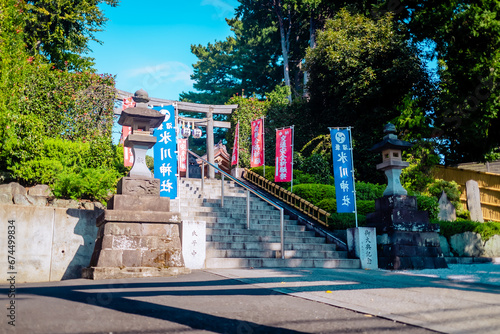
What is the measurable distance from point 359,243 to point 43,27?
1511 cm

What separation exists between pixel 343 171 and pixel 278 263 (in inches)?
126

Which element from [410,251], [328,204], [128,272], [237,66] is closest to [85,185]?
[128,272]

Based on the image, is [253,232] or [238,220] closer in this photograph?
[253,232]

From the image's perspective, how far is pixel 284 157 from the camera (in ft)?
45.3

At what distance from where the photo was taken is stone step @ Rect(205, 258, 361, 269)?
7.17m

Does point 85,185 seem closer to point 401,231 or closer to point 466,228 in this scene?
point 401,231

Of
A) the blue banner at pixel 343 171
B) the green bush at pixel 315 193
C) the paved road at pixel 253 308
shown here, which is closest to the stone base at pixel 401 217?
the blue banner at pixel 343 171

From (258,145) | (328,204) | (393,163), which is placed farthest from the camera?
(258,145)

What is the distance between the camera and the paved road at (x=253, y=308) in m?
2.74

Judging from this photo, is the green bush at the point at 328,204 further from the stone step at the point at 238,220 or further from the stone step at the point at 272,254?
the stone step at the point at 272,254

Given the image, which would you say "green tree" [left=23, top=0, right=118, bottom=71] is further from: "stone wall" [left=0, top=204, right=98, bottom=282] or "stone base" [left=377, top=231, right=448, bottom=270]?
"stone base" [left=377, top=231, right=448, bottom=270]

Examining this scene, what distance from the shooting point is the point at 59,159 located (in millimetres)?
10312

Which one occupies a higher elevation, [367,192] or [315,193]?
[367,192]

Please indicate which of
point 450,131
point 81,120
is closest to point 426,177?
point 450,131
